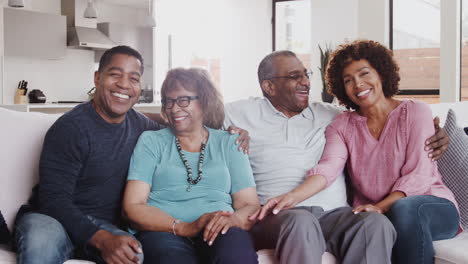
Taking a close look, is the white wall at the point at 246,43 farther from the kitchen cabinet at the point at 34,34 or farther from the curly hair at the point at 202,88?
the curly hair at the point at 202,88

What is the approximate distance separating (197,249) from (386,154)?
94 cm

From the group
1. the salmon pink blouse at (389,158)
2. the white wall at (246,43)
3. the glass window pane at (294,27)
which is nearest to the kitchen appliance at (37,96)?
the white wall at (246,43)

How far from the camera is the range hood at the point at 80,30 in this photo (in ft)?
23.7

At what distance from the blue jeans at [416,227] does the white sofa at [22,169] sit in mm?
76

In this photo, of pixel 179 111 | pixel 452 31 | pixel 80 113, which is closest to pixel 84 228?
pixel 80 113

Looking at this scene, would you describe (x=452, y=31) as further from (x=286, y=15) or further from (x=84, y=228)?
(x=84, y=228)

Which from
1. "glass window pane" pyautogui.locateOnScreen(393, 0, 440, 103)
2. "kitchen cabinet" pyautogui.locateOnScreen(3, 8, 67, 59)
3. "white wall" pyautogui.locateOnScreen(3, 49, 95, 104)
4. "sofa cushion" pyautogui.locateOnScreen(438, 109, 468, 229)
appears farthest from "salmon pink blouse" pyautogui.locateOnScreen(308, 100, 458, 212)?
"white wall" pyautogui.locateOnScreen(3, 49, 95, 104)

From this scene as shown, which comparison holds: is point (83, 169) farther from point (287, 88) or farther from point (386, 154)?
point (386, 154)

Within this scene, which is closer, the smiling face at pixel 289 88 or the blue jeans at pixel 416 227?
the blue jeans at pixel 416 227

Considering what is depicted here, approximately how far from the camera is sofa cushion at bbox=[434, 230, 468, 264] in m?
2.04

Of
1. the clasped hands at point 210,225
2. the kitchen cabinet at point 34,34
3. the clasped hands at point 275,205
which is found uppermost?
the kitchen cabinet at point 34,34

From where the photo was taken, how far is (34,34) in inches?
268

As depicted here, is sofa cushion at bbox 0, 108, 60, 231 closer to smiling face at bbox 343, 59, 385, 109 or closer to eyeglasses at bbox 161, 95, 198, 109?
eyeglasses at bbox 161, 95, 198, 109

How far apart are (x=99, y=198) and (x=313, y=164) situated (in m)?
1.00
